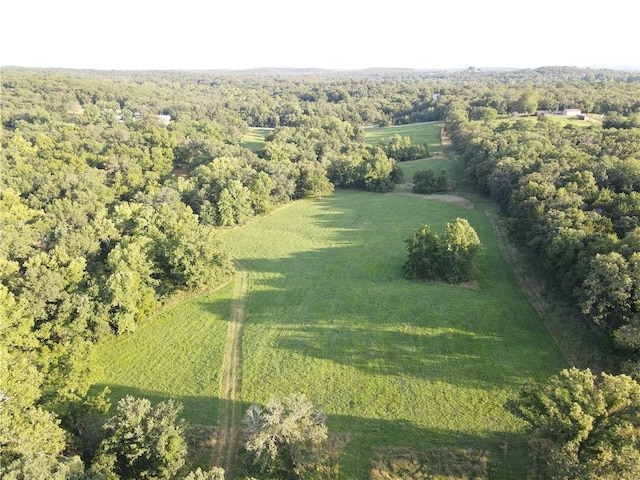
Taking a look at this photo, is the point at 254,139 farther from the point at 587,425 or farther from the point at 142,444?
the point at 587,425

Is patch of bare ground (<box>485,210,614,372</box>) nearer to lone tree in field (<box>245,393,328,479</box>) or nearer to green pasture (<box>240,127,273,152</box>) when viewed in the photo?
lone tree in field (<box>245,393,328,479</box>)

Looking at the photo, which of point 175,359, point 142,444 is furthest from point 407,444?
point 175,359

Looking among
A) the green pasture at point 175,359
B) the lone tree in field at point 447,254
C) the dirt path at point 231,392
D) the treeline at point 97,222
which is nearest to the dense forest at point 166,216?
the treeline at point 97,222

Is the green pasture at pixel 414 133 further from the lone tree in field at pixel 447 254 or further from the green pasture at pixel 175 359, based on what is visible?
the green pasture at pixel 175 359

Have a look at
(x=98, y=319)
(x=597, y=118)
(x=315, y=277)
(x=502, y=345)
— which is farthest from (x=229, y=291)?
(x=597, y=118)

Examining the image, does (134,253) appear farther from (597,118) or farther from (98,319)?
(597,118)
